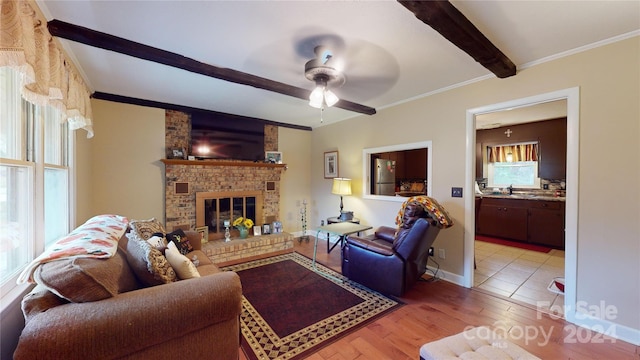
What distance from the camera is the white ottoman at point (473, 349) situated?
1.21 metres

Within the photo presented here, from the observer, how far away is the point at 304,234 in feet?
17.5

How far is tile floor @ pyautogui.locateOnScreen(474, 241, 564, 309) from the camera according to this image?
270cm

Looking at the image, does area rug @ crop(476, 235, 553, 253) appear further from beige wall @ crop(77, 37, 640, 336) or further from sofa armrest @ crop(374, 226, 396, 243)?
sofa armrest @ crop(374, 226, 396, 243)

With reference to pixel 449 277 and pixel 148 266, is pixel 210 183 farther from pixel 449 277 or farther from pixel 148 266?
pixel 449 277

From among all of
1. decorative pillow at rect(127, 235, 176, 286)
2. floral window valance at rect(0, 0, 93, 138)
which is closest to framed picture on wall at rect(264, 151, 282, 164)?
floral window valance at rect(0, 0, 93, 138)

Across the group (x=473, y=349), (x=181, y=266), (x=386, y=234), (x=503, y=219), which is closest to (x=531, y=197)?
(x=503, y=219)

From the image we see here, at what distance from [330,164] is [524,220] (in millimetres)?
3846

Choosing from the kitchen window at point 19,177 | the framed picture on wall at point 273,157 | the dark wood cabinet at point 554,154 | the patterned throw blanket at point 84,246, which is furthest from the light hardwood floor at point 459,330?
the dark wood cabinet at point 554,154

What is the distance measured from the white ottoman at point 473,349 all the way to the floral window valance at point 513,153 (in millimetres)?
5308

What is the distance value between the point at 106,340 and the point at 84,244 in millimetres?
634

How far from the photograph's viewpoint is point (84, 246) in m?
1.37

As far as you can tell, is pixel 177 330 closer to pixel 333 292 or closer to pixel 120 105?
pixel 333 292

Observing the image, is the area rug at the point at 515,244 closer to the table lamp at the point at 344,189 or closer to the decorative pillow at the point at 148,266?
the table lamp at the point at 344,189

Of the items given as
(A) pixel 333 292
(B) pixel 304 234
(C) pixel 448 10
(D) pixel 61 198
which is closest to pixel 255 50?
(C) pixel 448 10
